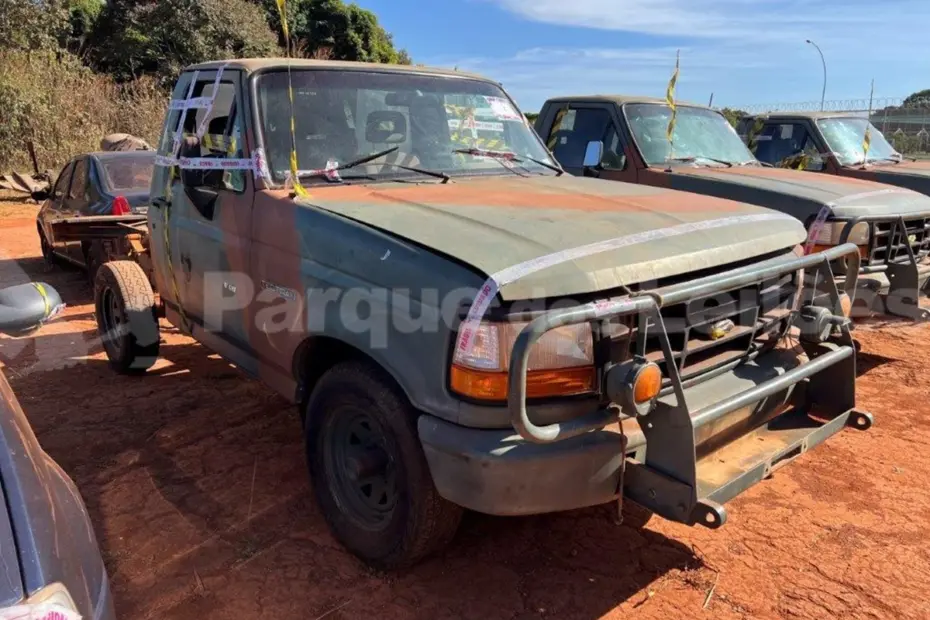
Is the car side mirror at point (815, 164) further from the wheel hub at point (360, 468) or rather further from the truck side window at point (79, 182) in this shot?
the truck side window at point (79, 182)

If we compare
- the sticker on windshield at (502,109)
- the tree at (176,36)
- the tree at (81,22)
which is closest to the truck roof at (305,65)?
the sticker on windshield at (502,109)

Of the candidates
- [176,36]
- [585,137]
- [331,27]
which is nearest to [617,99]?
[585,137]

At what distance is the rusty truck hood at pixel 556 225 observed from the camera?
2545 millimetres

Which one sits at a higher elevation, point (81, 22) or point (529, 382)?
point (81, 22)

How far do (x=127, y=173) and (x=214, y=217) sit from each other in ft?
16.8

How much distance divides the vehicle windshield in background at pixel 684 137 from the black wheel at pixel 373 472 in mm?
4594

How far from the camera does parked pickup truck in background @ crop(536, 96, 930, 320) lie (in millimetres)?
5094

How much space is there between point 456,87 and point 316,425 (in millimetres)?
2230

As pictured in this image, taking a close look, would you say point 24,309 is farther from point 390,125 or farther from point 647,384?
point 390,125

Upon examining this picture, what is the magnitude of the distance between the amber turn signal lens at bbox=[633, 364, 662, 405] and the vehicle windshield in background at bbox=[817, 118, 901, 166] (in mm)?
7317

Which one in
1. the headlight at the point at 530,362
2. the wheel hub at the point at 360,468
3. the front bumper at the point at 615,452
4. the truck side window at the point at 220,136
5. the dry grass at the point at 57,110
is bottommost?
the wheel hub at the point at 360,468

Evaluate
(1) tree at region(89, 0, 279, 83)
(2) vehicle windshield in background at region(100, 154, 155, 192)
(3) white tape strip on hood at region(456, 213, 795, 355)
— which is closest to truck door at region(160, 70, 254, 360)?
(3) white tape strip on hood at region(456, 213, 795, 355)

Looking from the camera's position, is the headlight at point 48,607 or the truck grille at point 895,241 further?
the truck grille at point 895,241

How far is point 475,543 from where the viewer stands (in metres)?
3.33
